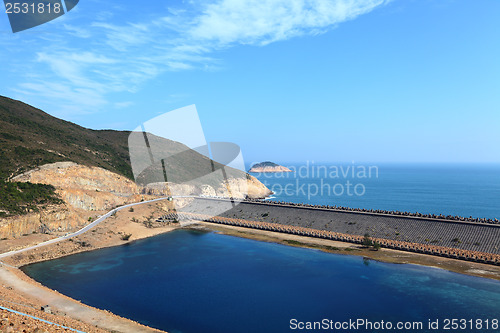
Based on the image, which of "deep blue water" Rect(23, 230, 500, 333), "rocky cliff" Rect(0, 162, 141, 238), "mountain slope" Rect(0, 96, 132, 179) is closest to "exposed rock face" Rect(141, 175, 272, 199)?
"rocky cliff" Rect(0, 162, 141, 238)

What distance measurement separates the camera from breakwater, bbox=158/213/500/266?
49053 mm

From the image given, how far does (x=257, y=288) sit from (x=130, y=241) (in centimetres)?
3716

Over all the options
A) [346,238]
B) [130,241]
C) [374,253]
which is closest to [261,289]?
[374,253]

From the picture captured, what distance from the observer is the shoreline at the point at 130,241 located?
31047 millimetres

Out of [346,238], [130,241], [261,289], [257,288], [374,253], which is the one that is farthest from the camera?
[130,241]

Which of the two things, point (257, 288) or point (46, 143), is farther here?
point (46, 143)

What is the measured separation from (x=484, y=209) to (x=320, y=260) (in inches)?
3249

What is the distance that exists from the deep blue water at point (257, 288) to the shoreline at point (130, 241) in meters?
2.04

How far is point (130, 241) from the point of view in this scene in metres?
67.1

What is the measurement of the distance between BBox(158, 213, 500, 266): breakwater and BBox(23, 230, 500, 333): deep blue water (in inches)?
298

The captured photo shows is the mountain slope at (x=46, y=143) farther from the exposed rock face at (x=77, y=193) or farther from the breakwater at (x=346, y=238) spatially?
the breakwater at (x=346, y=238)

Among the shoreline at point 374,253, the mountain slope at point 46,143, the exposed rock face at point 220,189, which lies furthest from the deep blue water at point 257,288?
the exposed rock face at point 220,189

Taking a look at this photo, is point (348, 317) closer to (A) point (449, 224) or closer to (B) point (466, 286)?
(B) point (466, 286)

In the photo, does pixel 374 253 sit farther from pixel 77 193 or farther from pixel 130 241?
pixel 77 193
